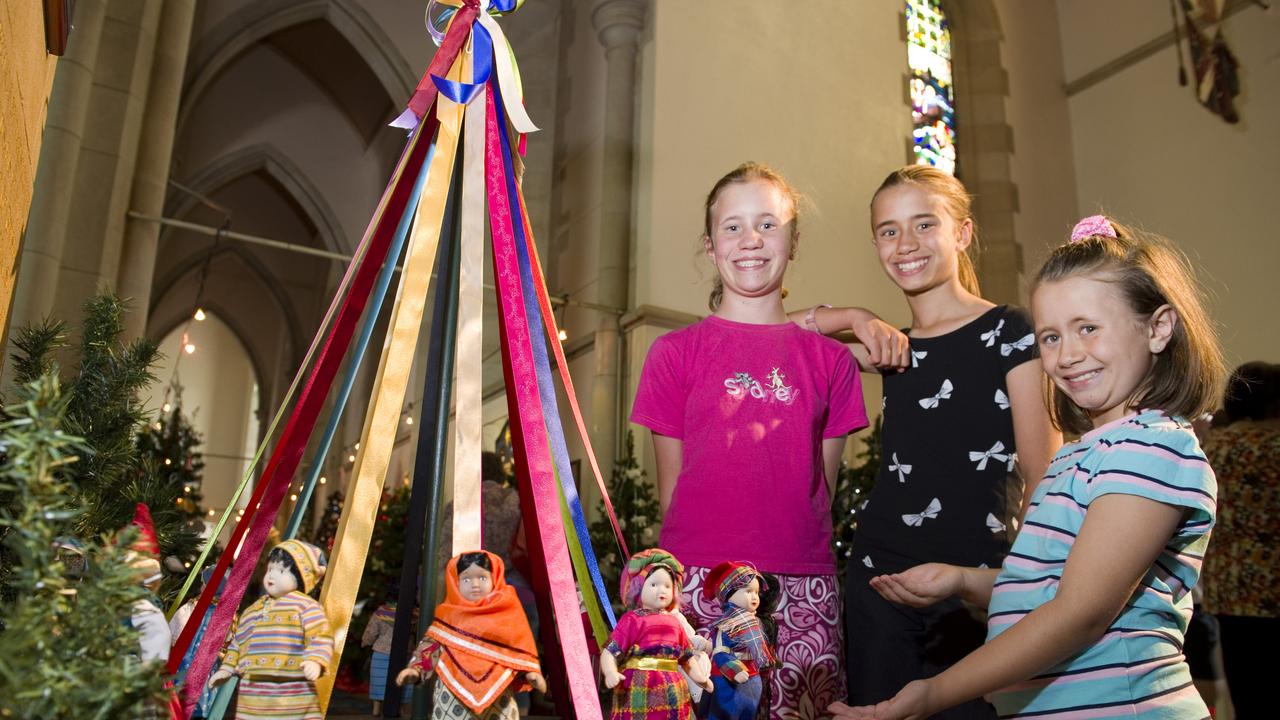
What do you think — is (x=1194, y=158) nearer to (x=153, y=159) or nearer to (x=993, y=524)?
(x=993, y=524)

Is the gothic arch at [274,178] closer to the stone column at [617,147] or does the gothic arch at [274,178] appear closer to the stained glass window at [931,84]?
the stone column at [617,147]

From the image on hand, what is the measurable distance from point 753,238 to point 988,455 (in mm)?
716

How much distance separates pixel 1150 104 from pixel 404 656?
1015 centimetres

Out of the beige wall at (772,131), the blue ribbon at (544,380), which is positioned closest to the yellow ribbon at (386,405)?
the blue ribbon at (544,380)

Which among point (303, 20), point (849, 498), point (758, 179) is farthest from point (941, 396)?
point (303, 20)

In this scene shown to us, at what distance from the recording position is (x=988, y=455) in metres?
1.97

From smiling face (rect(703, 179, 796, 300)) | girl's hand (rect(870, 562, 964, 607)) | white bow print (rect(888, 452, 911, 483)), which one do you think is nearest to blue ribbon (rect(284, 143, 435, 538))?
smiling face (rect(703, 179, 796, 300))

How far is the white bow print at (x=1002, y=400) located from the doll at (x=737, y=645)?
63cm

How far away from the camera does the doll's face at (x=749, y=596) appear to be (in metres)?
1.92

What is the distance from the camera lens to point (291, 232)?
1952 centimetres

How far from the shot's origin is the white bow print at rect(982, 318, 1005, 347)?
2.02 meters

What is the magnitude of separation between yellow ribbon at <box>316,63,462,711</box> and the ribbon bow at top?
44 mm

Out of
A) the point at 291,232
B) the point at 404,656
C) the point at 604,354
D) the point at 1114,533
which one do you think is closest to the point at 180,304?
the point at 291,232

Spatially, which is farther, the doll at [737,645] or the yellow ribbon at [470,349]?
the yellow ribbon at [470,349]
